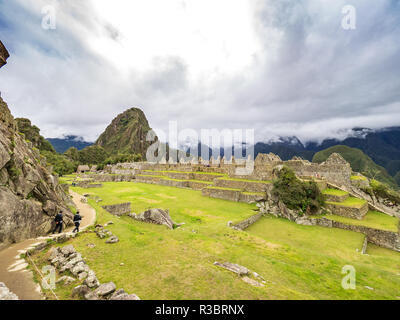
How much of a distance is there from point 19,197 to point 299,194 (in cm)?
1787

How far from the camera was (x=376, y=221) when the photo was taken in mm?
11938

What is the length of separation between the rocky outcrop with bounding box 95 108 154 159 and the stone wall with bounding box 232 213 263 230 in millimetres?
135012

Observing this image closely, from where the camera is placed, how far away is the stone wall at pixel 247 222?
469 inches

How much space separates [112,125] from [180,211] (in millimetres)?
198851

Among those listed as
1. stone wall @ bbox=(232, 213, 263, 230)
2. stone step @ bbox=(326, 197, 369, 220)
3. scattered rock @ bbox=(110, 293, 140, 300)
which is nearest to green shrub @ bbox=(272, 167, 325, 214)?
stone step @ bbox=(326, 197, 369, 220)

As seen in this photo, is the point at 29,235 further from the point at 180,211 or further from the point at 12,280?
the point at 180,211

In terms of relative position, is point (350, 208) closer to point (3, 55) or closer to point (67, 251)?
point (67, 251)

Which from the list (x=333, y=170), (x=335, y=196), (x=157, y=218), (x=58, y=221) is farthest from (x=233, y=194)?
(x=58, y=221)

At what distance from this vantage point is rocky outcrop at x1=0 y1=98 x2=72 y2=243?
5.97m

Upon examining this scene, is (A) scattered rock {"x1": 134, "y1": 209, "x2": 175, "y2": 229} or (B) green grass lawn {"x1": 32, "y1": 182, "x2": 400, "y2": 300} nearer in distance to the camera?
(B) green grass lawn {"x1": 32, "y1": 182, "x2": 400, "y2": 300}

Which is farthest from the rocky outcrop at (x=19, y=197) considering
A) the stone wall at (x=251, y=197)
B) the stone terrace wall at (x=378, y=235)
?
the stone terrace wall at (x=378, y=235)

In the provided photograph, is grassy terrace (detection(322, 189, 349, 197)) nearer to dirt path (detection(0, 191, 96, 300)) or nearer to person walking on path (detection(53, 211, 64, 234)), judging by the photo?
dirt path (detection(0, 191, 96, 300))

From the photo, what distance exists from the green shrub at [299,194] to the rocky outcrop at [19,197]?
16094mm
